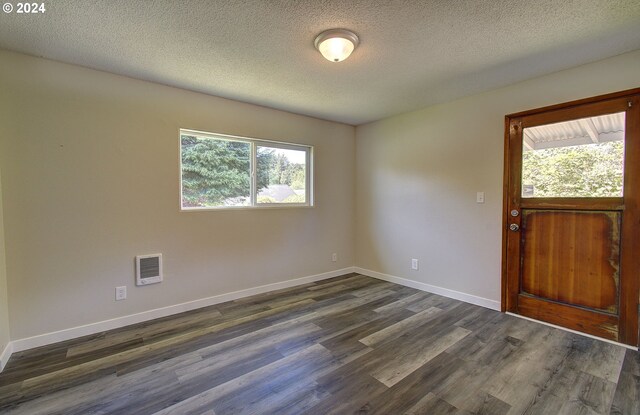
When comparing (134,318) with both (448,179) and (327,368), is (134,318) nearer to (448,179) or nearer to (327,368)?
(327,368)

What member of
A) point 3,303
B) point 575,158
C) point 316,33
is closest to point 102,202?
point 3,303

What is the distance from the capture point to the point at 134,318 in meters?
2.76

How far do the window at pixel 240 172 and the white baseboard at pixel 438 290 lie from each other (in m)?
1.53

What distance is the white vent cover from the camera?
9.14 ft

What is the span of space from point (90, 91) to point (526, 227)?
4.31 meters

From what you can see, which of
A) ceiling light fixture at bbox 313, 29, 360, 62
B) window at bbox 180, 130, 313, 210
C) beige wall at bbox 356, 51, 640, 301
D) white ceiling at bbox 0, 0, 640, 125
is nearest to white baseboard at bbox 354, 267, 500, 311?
beige wall at bbox 356, 51, 640, 301

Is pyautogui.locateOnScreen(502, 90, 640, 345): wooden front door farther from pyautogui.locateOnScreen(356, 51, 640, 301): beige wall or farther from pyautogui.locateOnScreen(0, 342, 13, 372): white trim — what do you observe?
pyautogui.locateOnScreen(0, 342, 13, 372): white trim

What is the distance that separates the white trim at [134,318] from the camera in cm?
233

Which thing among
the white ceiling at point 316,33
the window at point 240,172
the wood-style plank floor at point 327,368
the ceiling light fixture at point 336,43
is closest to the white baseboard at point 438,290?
the wood-style plank floor at point 327,368

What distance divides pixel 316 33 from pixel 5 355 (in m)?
3.26

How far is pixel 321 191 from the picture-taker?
425 cm

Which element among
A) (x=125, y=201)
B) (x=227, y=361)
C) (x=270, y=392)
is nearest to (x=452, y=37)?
(x=270, y=392)

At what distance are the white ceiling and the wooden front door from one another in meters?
0.53

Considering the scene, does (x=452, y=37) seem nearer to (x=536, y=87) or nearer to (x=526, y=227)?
(x=536, y=87)
